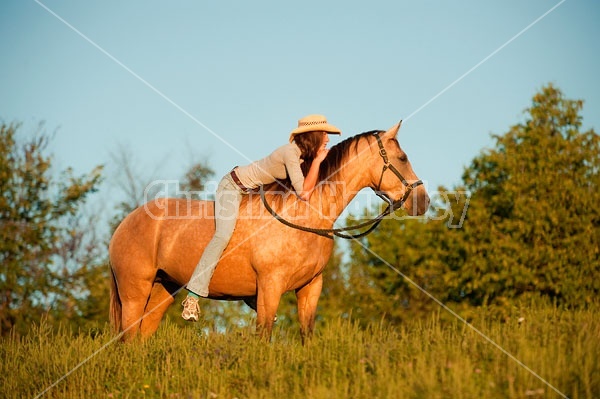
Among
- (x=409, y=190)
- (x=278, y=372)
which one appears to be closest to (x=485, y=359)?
(x=278, y=372)

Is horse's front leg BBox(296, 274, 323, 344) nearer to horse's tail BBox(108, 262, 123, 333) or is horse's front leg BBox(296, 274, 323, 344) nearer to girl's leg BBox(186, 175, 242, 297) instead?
girl's leg BBox(186, 175, 242, 297)

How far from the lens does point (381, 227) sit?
179ft

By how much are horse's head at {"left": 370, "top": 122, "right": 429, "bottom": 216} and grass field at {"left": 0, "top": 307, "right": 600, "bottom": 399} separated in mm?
1457

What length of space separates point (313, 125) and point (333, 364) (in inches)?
118

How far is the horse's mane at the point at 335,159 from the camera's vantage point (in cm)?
805

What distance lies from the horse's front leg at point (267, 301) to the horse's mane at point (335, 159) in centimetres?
116

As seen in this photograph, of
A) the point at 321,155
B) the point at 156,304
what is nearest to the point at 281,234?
the point at 321,155

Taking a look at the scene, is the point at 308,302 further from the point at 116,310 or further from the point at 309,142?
the point at 116,310

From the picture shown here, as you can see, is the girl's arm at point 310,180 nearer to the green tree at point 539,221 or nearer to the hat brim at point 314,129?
the hat brim at point 314,129

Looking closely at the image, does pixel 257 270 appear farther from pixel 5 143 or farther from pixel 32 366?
pixel 5 143

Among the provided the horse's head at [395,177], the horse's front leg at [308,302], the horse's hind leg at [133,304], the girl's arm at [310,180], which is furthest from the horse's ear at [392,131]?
the horse's hind leg at [133,304]

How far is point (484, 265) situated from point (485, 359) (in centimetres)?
2713

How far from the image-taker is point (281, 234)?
25.8 feet

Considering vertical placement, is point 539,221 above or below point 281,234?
above
